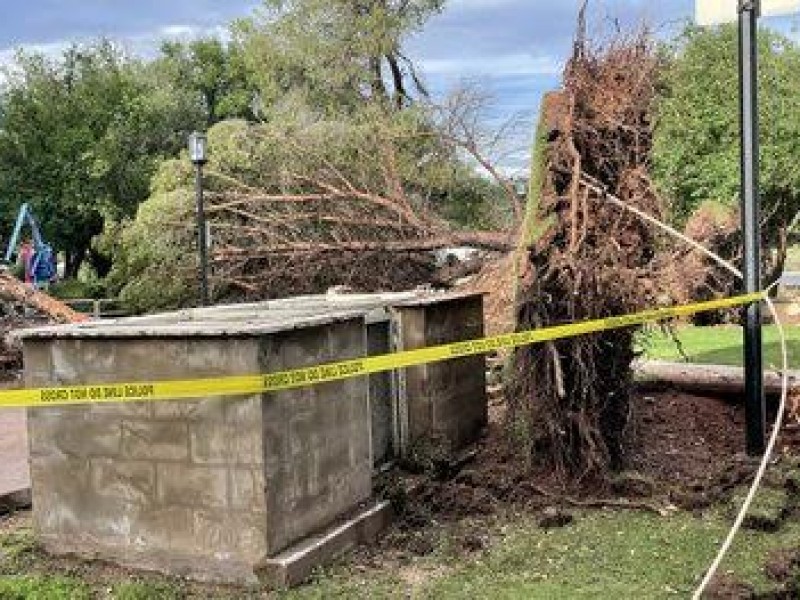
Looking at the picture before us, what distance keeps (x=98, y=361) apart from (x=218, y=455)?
0.90m

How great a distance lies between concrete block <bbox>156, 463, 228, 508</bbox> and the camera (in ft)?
16.8

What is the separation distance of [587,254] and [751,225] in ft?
4.45

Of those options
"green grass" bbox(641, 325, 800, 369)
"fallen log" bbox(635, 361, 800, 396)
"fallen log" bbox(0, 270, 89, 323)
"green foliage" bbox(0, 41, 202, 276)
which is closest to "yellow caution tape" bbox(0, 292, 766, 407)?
"fallen log" bbox(635, 361, 800, 396)

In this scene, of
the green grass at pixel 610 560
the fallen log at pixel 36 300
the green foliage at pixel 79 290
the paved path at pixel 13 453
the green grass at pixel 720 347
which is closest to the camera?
the green grass at pixel 610 560

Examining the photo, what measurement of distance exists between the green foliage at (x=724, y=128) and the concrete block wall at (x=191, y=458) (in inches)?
738

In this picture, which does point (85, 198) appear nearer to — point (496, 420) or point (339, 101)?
point (339, 101)

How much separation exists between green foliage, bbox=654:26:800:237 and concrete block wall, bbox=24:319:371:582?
1874 centimetres

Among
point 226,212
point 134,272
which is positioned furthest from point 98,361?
point 134,272

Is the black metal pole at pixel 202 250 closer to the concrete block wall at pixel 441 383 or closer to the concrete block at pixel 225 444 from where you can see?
the concrete block wall at pixel 441 383

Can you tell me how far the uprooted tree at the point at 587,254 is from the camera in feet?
21.3

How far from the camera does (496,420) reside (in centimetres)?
826

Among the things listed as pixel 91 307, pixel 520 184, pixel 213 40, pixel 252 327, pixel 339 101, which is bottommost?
pixel 91 307

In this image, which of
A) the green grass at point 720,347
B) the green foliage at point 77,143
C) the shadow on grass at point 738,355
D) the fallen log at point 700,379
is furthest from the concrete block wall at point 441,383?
the green foliage at point 77,143

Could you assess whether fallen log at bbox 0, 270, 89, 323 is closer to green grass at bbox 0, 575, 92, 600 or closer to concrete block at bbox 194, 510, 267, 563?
green grass at bbox 0, 575, 92, 600
